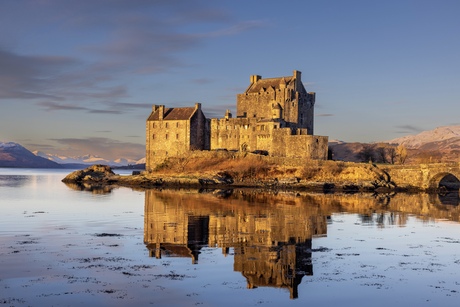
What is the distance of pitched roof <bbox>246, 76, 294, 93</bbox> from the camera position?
95769 mm

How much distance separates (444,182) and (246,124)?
106ft

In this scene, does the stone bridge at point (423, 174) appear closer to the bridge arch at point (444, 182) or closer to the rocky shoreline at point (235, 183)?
the bridge arch at point (444, 182)

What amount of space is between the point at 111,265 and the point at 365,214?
84.7 feet

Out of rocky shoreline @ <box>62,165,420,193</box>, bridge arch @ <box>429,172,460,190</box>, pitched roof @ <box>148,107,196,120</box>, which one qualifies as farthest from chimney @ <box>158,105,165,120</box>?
bridge arch @ <box>429,172,460,190</box>

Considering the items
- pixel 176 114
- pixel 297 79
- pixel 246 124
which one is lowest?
pixel 246 124

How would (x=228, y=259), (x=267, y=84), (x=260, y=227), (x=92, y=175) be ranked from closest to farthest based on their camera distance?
(x=228, y=259), (x=260, y=227), (x=267, y=84), (x=92, y=175)

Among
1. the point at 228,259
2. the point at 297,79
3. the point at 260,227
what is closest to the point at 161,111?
the point at 297,79

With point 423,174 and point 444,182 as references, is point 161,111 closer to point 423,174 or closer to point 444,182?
point 423,174

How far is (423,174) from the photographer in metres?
74.9

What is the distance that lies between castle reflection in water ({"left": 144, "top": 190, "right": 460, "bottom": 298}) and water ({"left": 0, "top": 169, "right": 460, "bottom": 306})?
68 mm

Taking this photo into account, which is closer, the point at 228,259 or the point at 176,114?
the point at 228,259

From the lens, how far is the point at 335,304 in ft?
53.8

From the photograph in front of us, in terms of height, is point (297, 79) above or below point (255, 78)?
below

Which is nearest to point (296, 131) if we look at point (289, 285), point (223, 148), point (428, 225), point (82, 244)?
point (223, 148)
